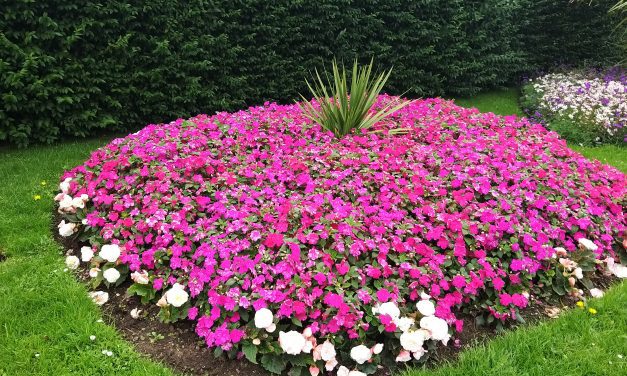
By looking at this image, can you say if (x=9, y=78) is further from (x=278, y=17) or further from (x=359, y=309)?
(x=359, y=309)

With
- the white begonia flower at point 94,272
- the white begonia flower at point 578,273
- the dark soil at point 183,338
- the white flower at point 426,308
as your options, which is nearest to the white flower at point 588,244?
the white begonia flower at point 578,273

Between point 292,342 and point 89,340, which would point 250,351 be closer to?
point 292,342

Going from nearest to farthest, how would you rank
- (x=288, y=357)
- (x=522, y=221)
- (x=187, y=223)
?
(x=288, y=357) < (x=187, y=223) < (x=522, y=221)

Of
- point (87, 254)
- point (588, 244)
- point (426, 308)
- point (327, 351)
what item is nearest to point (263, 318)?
point (327, 351)

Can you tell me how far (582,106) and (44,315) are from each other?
7508mm

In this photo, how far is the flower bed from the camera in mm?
6809

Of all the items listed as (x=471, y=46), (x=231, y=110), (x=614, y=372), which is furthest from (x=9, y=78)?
(x=471, y=46)

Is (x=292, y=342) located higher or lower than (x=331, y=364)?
higher

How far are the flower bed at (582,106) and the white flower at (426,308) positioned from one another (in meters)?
5.36

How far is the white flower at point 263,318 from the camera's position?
8.03 feet

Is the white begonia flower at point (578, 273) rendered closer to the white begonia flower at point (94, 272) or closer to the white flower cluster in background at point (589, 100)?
the white begonia flower at point (94, 272)

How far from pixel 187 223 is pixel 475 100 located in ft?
24.2

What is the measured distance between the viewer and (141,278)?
2887mm

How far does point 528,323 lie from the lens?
9.74 feet
